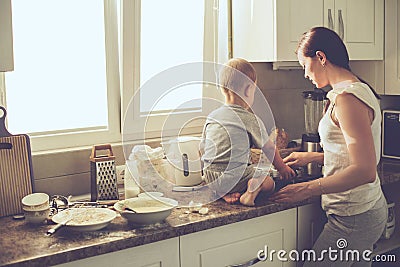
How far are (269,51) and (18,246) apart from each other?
4.82ft

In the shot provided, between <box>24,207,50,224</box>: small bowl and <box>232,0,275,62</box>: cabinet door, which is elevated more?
<box>232,0,275,62</box>: cabinet door

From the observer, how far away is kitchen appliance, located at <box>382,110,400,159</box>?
10.6ft

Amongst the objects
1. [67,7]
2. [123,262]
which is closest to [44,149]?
[67,7]

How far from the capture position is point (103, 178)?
2455 millimetres

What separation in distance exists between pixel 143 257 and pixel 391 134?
181 centimetres

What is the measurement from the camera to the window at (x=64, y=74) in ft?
7.93

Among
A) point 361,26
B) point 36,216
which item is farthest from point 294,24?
point 36,216

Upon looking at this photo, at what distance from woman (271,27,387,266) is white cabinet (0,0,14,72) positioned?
1110 millimetres

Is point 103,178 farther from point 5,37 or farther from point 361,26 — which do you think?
point 361,26

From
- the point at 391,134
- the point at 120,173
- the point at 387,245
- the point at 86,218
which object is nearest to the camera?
the point at 86,218

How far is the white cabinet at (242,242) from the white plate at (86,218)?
29 centimetres

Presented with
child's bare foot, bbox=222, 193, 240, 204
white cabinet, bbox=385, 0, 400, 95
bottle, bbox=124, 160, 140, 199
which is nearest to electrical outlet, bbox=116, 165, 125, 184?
bottle, bbox=124, 160, 140, 199

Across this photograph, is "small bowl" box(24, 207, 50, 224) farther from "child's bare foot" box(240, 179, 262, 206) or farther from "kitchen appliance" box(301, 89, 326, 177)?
"kitchen appliance" box(301, 89, 326, 177)

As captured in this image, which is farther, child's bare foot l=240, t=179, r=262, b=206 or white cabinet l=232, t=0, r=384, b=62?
white cabinet l=232, t=0, r=384, b=62
